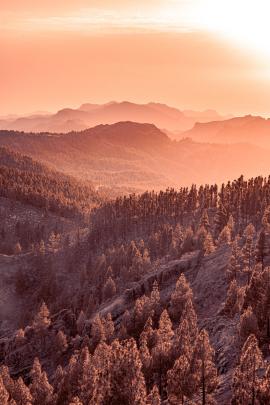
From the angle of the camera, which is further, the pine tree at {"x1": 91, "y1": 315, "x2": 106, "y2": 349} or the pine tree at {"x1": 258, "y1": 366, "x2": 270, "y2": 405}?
the pine tree at {"x1": 91, "y1": 315, "x2": 106, "y2": 349}

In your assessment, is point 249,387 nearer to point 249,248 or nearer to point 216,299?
point 216,299

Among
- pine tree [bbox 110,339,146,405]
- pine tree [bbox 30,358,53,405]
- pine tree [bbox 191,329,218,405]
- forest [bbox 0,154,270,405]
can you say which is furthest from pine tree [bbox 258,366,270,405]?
pine tree [bbox 30,358,53,405]

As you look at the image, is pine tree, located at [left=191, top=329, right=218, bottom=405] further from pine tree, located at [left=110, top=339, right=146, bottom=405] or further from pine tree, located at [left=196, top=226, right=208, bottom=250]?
pine tree, located at [left=196, top=226, right=208, bottom=250]

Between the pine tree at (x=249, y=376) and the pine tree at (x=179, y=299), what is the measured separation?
5242 centimetres

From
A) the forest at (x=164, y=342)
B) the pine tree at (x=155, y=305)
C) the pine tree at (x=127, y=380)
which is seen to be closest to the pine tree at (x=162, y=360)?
the forest at (x=164, y=342)

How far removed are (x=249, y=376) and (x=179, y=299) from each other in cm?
5596

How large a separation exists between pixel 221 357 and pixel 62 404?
32.4m

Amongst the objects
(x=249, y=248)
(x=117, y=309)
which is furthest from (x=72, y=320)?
(x=249, y=248)

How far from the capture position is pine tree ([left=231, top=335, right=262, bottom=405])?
5759 cm

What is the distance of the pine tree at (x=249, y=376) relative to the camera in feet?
189

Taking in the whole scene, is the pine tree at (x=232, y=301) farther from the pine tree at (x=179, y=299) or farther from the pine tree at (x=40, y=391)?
the pine tree at (x=40, y=391)

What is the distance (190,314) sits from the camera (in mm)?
88375

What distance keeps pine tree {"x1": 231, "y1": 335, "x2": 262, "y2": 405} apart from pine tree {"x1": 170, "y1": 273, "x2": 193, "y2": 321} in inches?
2064

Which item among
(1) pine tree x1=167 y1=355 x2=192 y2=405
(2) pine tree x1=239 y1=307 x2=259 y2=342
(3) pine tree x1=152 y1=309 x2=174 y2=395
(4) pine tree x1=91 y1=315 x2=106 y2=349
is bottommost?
(4) pine tree x1=91 y1=315 x2=106 y2=349
